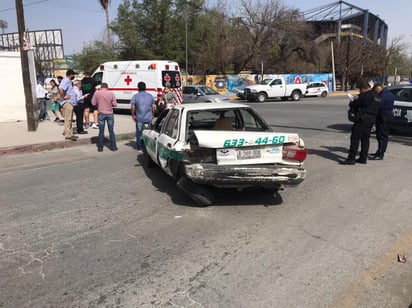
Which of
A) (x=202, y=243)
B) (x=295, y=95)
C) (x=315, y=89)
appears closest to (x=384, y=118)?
(x=202, y=243)

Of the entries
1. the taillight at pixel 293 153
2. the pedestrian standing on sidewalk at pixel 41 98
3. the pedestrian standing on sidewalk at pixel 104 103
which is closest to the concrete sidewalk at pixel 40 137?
the pedestrian standing on sidewalk at pixel 41 98

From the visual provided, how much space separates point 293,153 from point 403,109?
7.63 m

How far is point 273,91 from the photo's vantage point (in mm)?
29547

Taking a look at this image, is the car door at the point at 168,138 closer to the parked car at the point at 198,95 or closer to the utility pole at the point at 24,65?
the utility pole at the point at 24,65

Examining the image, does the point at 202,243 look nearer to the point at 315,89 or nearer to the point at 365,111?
the point at 365,111

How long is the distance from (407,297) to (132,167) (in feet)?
18.3

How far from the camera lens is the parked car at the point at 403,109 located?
35.3 feet

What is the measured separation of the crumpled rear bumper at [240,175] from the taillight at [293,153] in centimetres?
18

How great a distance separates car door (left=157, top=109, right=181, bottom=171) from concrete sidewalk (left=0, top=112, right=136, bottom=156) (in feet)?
17.6

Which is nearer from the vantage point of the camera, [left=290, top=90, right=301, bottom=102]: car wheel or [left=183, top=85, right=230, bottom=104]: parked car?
[left=183, top=85, right=230, bottom=104]: parked car

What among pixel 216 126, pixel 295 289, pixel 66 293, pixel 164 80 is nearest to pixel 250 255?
pixel 295 289

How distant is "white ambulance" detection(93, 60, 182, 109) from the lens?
1686cm

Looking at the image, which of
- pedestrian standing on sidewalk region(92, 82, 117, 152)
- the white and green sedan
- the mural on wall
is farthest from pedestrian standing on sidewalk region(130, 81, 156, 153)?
the mural on wall

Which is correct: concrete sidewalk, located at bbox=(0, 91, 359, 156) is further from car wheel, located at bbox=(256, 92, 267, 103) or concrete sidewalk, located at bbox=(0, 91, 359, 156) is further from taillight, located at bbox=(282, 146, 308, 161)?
car wheel, located at bbox=(256, 92, 267, 103)
